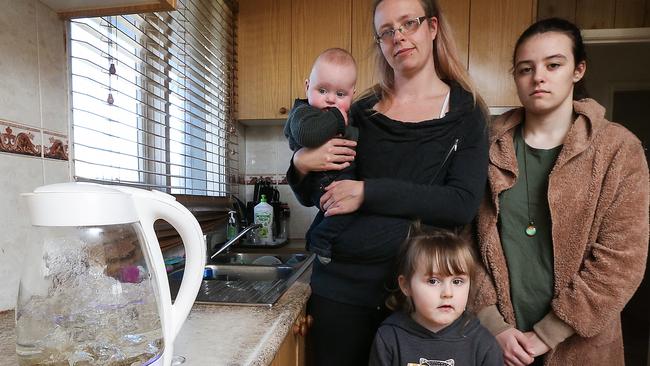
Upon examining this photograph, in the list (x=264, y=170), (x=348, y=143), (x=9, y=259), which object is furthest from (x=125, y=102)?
(x=264, y=170)

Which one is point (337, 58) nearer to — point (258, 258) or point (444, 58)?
point (444, 58)

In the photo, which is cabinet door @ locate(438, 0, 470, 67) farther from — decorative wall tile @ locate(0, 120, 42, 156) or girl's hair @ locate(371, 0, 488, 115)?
decorative wall tile @ locate(0, 120, 42, 156)

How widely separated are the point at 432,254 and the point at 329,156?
335 millimetres

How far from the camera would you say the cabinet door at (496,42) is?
6.31 feet

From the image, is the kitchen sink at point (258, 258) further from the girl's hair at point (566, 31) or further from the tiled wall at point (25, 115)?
the girl's hair at point (566, 31)

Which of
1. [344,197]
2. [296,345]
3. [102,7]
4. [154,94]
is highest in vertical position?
[102,7]

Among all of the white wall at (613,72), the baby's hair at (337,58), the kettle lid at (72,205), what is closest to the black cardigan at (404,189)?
the baby's hair at (337,58)

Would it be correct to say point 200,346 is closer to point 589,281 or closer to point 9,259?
point 9,259

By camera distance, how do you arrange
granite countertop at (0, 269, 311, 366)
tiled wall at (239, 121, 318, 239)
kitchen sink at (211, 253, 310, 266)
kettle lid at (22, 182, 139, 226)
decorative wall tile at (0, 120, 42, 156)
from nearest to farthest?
1. kettle lid at (22, 182, 139, 226)
2. granite countertop at (0, 269, 311, 366)
3. decorative wall tile at (0, 120, 42, 156)
4. kitchen sink at (211, 253, 310, 266)
5. tiled wall at (239, 121, 318, 239)

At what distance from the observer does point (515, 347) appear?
2.93 feet

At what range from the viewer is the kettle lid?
16.6 inches

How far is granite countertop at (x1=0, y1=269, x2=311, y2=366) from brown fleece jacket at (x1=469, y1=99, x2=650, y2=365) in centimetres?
52

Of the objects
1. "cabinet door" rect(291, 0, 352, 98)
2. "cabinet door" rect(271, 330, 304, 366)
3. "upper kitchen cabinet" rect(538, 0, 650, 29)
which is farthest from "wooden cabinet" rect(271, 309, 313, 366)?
"upper kitchen cabinet" rect(538, 0, 650, 29)

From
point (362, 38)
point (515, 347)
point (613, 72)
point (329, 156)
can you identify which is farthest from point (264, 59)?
point (613, 72)
